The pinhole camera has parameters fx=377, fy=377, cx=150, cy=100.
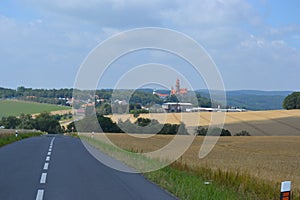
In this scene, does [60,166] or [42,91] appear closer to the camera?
[60,166]

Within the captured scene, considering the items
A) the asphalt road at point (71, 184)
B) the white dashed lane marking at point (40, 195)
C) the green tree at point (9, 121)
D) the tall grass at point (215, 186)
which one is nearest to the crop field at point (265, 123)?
the asphalt road at point (71, 184)

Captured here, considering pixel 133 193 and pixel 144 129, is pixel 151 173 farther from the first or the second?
pixel 144 129

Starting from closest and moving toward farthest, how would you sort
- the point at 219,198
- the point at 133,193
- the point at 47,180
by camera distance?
the point at 219,198
the point at 133,193
the point at 47,180

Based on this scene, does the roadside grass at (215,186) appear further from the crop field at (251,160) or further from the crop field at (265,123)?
the crop field at (265,123)

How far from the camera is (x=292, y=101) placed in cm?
8912

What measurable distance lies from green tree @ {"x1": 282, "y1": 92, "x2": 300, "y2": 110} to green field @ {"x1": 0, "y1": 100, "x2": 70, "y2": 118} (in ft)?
173

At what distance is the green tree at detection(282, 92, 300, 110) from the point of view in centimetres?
8816

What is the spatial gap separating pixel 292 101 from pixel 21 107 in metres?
69.2

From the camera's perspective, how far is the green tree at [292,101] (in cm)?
8816

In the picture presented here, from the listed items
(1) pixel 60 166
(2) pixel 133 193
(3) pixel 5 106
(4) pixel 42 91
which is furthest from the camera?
(4) pixel 42 91

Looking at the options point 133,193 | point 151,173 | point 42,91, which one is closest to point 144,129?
point 151,173

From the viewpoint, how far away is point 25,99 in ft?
364

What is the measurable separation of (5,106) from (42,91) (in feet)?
46.0

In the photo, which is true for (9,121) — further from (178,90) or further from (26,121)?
(178,90)
